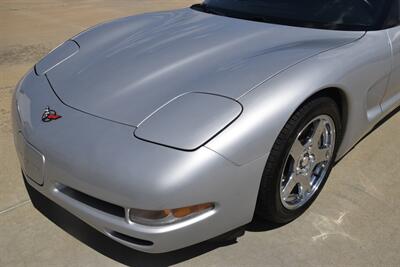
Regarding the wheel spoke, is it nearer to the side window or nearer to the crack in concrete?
the side window

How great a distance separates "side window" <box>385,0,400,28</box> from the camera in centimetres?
288

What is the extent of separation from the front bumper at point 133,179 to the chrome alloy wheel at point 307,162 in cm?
37

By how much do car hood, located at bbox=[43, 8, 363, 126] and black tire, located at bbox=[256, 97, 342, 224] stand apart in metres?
0.26

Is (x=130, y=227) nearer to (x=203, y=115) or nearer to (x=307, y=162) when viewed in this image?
(x=203, y=115)

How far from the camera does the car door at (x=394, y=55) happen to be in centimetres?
287

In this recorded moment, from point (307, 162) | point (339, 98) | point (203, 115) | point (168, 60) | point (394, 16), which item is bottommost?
point (307, 162)

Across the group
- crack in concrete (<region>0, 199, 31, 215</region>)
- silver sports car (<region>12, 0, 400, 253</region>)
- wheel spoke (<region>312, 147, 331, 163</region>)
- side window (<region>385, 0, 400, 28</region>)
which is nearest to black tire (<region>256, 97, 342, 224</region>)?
silver sports car (<region>12, 0, 400, 253</region>)

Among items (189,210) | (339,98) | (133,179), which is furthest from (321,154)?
(133,179)

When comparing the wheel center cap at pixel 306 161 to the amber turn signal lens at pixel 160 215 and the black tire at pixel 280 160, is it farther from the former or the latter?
the amber turn signal lens at pixel 160 215

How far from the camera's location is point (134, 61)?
2.54 meters

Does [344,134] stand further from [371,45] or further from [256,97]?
[256,97]

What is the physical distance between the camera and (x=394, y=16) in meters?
2.94

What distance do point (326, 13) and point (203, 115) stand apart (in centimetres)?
143

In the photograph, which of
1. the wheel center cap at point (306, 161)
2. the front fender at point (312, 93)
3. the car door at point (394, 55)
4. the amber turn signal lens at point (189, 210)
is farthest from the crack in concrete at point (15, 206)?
the car door at point (394, 55)
